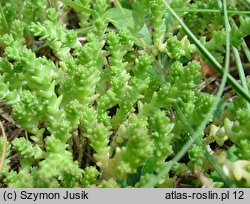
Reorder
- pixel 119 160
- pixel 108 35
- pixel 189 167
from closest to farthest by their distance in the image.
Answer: pixel 119 160
pixel 189 167
pixel 108 35

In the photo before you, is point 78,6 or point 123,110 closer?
point 123,110

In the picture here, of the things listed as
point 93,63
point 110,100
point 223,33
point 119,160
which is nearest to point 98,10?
point 93,63

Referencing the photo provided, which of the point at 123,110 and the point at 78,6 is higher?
the point at 78,6

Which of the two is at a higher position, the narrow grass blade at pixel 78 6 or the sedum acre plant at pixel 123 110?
the narrow grass blade at pixel 78 6

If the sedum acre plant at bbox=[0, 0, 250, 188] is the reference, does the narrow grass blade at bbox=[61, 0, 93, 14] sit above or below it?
above

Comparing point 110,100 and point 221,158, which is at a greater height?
point 110,100

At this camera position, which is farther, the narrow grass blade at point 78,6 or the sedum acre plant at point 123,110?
the narrow grass blade at point 78,6

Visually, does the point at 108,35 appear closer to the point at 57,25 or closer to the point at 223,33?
the point at 57,25

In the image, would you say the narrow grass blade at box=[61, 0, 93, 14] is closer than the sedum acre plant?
No
